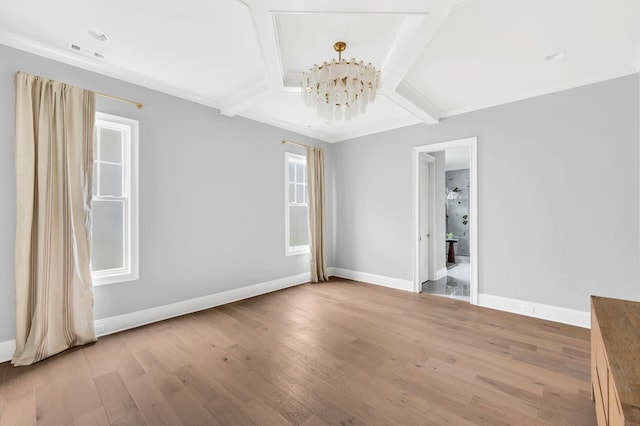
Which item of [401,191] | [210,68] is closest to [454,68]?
[401,191]

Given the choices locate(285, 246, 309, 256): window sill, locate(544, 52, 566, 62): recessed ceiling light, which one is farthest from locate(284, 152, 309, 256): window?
locate(544, 52, 566, 62): recessed ceiling light

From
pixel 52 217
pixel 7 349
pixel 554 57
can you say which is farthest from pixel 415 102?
pixel 7 349

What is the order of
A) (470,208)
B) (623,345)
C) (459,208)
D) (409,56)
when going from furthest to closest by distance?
(459,208)
(470,208)
(409,56)
(623,345)

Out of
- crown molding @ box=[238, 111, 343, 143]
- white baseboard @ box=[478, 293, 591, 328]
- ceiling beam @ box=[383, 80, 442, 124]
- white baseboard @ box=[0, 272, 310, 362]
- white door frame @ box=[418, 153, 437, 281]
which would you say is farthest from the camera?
white door frame @ box=[418, 153, 437, 281]

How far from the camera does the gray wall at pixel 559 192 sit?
2.90m

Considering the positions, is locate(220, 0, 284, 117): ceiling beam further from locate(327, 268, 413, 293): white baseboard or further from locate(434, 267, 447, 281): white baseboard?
locate(434, 267, 447, 281): white baseboard

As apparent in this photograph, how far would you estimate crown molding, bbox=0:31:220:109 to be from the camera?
2.40 metres

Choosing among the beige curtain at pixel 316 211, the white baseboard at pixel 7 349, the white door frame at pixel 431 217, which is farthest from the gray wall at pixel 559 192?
the white baseboard at pixel 7 349

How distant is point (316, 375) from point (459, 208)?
28.2ft

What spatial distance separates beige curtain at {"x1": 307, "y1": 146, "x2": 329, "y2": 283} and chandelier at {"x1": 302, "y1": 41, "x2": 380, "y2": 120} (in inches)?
106

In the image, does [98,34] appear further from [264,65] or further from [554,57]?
[554,57]

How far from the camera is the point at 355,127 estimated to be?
4965 millimetres

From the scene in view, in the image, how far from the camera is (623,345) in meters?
1.20

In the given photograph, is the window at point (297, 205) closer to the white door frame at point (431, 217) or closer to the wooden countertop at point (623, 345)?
the white door frame at point (431, 217)
